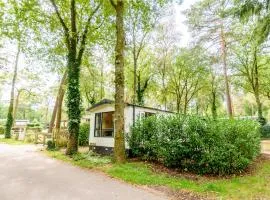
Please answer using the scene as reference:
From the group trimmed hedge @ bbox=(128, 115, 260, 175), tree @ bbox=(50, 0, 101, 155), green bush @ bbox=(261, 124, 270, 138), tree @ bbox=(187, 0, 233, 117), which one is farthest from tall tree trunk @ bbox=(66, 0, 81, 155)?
green bush @ bbox=(261, 124, 270, 138)

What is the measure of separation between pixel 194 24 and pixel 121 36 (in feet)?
37.6

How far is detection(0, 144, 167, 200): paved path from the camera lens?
543 cm

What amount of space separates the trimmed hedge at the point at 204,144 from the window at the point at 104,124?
4599 millimetres

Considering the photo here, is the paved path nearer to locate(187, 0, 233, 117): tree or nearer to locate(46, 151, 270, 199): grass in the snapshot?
locate(46, 151, 270, 199): grass

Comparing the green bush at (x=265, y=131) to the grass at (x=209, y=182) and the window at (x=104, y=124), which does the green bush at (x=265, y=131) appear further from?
the window at (x=104, y=124)

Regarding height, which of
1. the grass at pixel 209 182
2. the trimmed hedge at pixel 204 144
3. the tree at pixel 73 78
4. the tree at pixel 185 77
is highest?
the tree at pixel 185 77

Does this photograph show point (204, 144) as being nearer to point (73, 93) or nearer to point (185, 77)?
point (73, 93)

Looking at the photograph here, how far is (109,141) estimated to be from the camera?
1306cm

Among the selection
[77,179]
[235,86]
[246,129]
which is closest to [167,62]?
[235,86]

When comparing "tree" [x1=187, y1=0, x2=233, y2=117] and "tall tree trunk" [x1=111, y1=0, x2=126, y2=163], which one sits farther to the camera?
"tree" [x1=187, y1=0, x2=233, y2=117]

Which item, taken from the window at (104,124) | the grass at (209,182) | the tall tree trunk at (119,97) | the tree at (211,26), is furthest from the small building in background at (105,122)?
the tree at (211,26)

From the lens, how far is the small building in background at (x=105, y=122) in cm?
1286

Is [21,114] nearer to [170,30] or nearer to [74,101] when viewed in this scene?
[170,30]

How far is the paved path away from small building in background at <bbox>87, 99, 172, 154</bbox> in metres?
4.53
